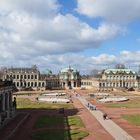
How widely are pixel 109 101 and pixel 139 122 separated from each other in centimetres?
5150

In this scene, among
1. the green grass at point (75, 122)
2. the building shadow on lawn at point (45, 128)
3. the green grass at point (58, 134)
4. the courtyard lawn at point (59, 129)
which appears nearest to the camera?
the green grass at point (58, 134)

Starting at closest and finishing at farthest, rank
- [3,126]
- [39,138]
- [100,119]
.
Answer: [39,138] → [3,126] → [100,119]

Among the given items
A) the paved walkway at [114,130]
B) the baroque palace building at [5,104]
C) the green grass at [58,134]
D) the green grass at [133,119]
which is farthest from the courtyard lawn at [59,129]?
the green grass at [133,119]

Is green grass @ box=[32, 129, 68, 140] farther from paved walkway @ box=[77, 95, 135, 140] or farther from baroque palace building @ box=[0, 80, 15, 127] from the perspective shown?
baroque palace building @ box=[0, 80, 15, 127]

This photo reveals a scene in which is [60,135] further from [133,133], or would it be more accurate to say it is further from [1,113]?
[1,113]

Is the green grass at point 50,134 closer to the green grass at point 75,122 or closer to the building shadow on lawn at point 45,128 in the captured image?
the building shadow on lawn at point 45,128

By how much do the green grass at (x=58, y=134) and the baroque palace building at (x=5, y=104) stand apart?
9667mm

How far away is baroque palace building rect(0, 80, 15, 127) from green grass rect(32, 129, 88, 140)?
31.7 ft

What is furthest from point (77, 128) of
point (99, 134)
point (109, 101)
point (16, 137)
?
point (109, 101)

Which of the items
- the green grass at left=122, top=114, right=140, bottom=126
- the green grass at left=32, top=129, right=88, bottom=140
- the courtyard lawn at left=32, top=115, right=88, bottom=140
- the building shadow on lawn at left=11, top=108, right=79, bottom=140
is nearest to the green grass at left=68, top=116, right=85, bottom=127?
the courtyard lawn at left=32, top=115, right=88, bottom=140

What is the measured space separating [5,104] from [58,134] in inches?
762

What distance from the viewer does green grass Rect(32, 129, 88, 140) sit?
49.7 m

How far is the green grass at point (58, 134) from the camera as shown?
4966 centimetres

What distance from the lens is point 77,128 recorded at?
5791cm
